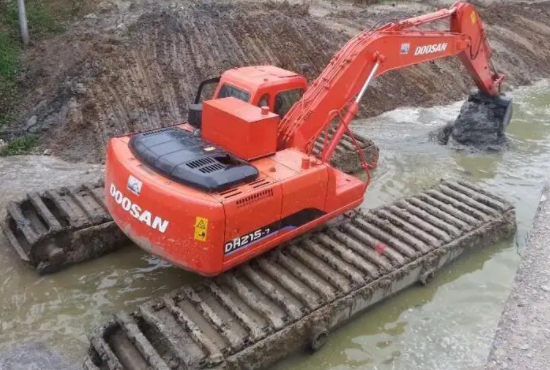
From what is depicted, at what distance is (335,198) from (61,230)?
10.5 ft

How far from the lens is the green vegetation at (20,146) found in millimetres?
8977

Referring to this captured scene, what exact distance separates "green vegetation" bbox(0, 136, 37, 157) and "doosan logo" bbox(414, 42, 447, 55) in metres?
6.46

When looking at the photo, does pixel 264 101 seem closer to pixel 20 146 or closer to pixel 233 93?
pixel 233 93

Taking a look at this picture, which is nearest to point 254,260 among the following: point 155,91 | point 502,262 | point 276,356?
point 276,356

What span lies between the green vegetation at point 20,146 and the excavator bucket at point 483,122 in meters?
7.82

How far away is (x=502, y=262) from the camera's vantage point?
7.11 metres

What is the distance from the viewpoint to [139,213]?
5.24 metres

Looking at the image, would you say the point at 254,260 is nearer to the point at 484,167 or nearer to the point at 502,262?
the point at 502,262

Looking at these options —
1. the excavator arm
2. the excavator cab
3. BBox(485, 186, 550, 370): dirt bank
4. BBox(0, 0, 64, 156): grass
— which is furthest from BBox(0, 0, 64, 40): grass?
BBox(485, 186, 550, 370): dirt bank

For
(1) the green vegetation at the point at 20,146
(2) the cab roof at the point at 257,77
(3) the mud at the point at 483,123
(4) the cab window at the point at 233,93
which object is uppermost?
(2) the cab roof at the point at 257,77

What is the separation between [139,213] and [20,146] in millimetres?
4985

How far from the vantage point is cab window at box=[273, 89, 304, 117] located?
661 centimetres

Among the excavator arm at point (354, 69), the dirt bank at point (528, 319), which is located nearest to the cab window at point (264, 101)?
the excavator arm at point (354, 69)

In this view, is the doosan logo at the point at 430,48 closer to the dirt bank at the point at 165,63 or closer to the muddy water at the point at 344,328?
the muddy water at the point at 344,328
